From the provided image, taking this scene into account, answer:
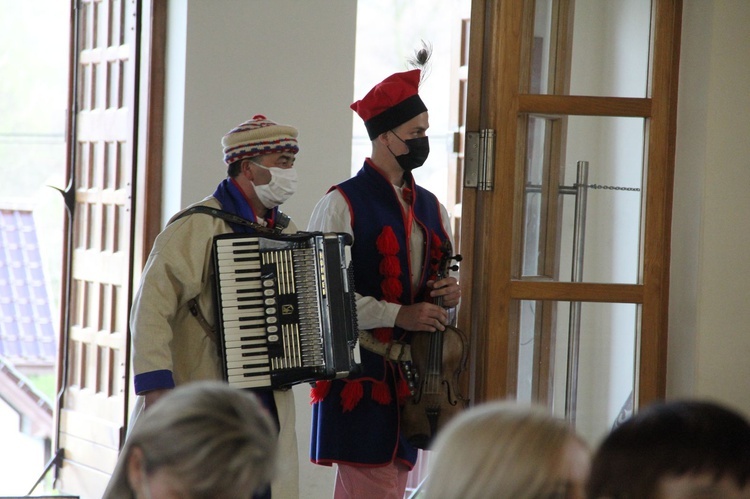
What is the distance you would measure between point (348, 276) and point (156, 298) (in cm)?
51

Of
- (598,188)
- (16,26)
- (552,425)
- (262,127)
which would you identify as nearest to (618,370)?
(598,188)

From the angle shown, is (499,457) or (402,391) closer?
(499,457)

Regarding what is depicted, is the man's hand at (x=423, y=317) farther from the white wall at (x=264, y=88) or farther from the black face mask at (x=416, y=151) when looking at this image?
the white wall at (x=264, y=88)

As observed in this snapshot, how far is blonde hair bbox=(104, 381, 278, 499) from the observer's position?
3.93 feet

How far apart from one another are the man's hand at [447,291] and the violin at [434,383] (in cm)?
Result: 2

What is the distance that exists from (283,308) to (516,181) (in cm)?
70

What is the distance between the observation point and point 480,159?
8.57 ft

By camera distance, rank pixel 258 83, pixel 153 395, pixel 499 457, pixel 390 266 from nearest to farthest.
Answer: pixel 499 457 < pixel 153 395 < pixel 390 266 < pixel 258 83

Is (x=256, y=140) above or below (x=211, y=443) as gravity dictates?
above

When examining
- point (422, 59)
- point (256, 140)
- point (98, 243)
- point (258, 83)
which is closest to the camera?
point (256, 140)

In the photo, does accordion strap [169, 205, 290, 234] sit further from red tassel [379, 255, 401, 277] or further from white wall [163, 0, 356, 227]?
white wall [163, 0, 356, 227]

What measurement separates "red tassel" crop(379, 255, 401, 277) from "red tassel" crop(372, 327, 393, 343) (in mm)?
156

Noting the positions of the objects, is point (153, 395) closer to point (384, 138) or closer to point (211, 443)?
point (384, 138)

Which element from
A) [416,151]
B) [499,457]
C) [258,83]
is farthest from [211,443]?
[258,83]
